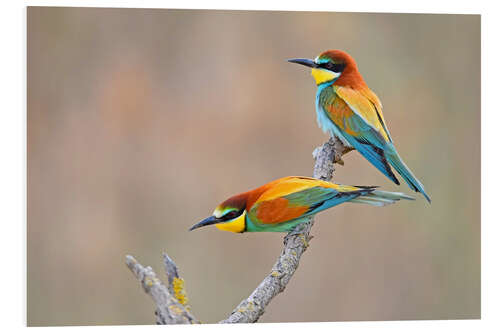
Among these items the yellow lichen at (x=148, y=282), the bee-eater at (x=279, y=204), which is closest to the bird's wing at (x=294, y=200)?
the bee-eater at (x=279, y=204)

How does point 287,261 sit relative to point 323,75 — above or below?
below

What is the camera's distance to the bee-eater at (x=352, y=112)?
2771 mm

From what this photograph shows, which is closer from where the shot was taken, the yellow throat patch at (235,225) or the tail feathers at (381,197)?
the yellow throat patch at (235,225)

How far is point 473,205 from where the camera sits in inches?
113

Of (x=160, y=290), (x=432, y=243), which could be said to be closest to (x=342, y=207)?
(x=432, y=243)

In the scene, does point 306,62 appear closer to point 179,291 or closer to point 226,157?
point 226,157

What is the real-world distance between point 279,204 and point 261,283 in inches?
13.3

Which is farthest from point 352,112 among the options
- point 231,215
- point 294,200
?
point 231,215

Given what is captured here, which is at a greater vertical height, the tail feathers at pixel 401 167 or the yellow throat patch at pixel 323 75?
the yellow throat patch at pixel 323 75

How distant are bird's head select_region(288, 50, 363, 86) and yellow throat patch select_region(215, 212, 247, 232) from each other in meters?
0.67

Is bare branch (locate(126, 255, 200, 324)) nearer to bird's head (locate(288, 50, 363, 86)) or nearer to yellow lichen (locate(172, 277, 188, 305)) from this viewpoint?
yellow lichen (locate(172, 277, 188, 305))

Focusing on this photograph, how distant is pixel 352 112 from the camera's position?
277 centimetres

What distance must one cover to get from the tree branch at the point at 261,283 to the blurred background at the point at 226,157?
0.23 ft

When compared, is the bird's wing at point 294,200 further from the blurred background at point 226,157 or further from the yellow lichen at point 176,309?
the yellow lichen at point 176,309
